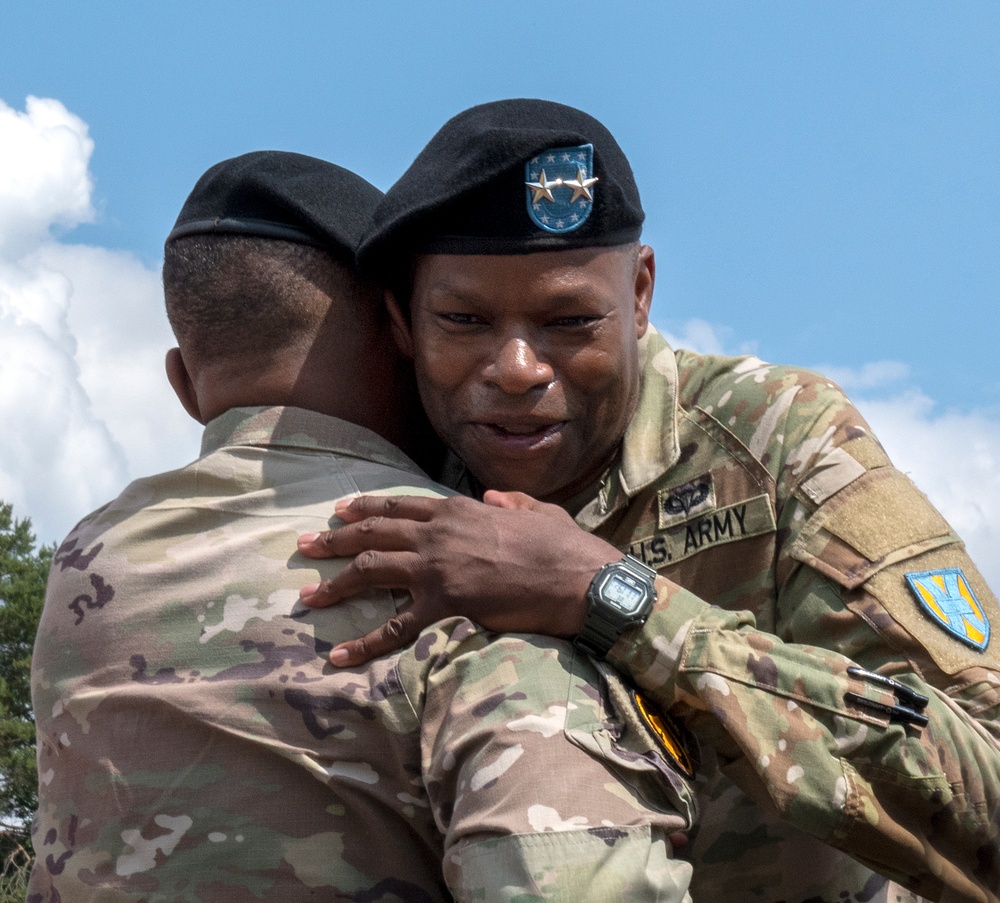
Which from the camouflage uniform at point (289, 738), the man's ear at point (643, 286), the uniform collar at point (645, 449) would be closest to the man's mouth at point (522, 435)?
the uniform collar at point (645, 449)

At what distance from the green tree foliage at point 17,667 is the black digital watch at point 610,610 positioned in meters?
25.1

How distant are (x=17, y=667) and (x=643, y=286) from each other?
31201 mm

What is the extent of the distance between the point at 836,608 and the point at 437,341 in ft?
4.18

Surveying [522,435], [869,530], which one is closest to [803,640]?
[869,530]

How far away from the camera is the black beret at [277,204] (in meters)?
3.57

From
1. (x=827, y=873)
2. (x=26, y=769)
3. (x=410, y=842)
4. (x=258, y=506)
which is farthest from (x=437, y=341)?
(x=26, y=769)

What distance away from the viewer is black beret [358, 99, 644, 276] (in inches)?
145

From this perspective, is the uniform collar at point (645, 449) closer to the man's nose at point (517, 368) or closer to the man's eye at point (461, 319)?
the man's nose at point (517, 368)

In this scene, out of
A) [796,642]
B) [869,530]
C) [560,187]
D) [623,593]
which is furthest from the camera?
[560,187]

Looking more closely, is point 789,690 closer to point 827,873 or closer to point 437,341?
point 827,873

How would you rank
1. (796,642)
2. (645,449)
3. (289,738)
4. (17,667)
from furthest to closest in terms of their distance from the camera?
(17,667)
(645,449)
(796,642)
(289,738)

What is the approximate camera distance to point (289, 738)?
281 cm

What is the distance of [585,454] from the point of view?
13.3ft

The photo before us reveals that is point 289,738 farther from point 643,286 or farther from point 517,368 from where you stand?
point 643,286
